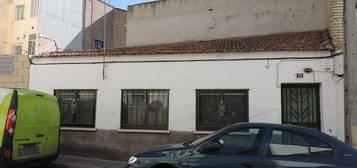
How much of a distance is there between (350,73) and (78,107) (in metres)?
7.99

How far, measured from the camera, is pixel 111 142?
31.2 ft

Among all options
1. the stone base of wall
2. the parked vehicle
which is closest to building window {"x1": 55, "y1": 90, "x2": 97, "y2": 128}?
the stone base of wall

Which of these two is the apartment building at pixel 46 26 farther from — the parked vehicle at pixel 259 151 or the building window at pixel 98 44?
the parked vehicle at pixel 259 151

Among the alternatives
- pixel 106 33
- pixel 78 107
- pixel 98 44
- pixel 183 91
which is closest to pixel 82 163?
pixel 78 107

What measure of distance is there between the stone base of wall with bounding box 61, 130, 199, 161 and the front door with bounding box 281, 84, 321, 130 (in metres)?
2.74

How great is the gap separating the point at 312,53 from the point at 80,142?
7.47 metres

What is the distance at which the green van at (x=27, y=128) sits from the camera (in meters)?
6.27

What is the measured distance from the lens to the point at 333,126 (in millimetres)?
8195

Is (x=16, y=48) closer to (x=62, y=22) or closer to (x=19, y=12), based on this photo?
(x=19, y=12)

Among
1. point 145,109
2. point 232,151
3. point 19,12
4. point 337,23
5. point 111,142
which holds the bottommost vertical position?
point 111,142

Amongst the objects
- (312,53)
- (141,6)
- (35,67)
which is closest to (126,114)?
(35,67)

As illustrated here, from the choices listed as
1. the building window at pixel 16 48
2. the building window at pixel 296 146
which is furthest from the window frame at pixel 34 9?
the building window at pixel 296 146

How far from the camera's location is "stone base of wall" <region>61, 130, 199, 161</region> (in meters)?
9.12

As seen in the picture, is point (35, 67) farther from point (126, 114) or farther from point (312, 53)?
point (312, 53)
